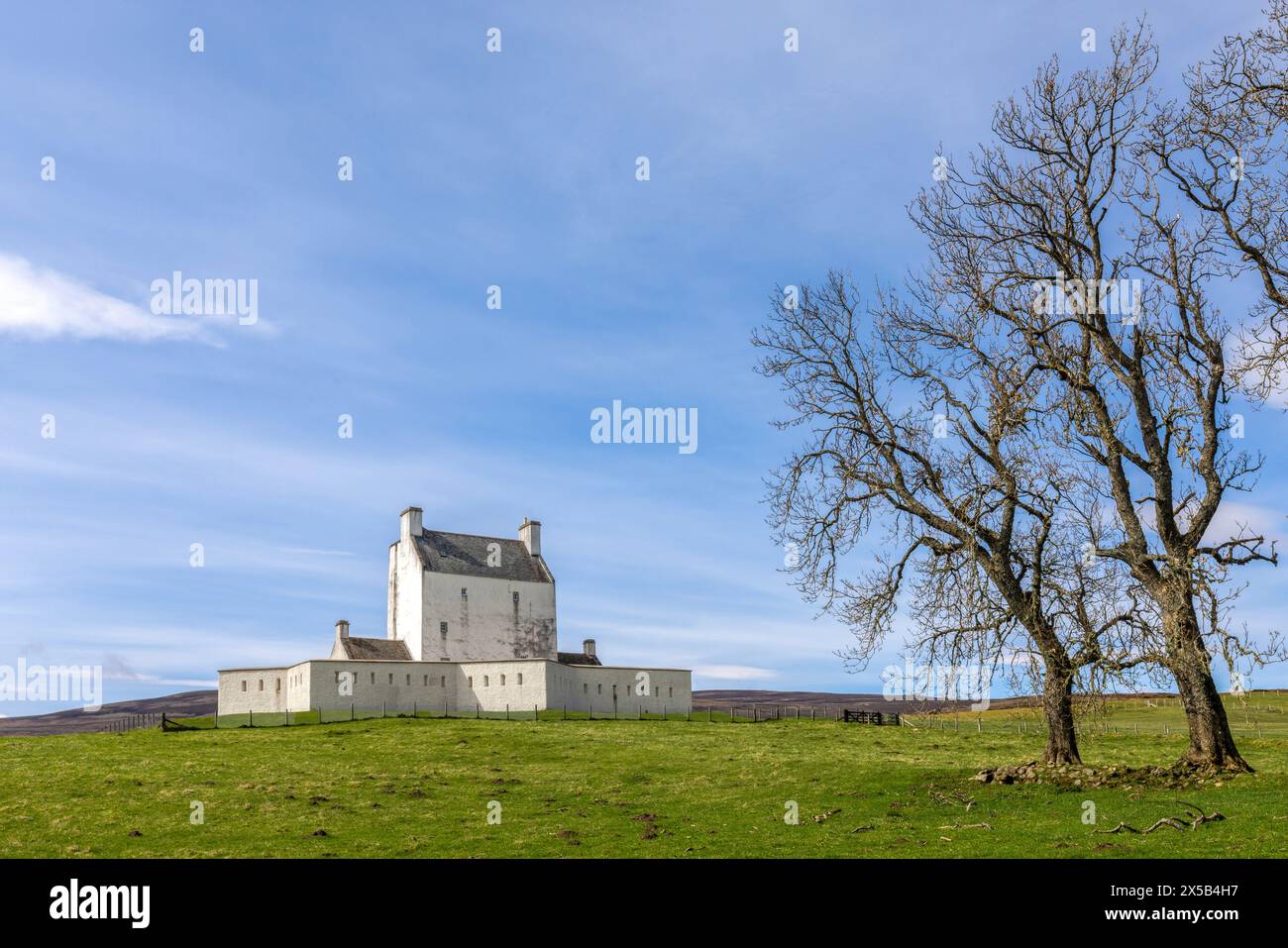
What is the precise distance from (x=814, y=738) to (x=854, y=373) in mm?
26672

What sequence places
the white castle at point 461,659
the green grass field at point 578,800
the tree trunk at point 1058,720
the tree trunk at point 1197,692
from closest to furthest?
the green grass field at point 578,800
the tree trunk at point 1197,692
the tree trunk at point 1058,720
the white castle at point 461,659

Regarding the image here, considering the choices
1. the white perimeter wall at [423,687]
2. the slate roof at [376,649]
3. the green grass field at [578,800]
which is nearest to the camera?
the green grass field at [578,800]

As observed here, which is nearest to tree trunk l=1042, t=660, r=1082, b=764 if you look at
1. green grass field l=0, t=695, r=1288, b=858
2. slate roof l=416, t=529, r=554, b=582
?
green grass field l=0, t=695, r=1288, b=858

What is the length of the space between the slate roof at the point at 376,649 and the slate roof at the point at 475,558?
20.7ft

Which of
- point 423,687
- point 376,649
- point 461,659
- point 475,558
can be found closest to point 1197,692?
point 423,687

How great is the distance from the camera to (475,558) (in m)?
82.4

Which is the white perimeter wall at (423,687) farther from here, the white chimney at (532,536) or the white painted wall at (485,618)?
the white chimney at (532,536)

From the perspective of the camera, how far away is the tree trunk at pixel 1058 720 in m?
30.2

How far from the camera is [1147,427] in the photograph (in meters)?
30.0

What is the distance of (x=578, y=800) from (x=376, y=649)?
46.6 metres

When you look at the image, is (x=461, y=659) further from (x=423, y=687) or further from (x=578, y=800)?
(x=578, y=800)

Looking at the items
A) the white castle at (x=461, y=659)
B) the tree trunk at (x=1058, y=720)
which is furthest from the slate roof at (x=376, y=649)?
the tree trunk at (x=1058, y=720)

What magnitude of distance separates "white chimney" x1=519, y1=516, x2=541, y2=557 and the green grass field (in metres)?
35.9
